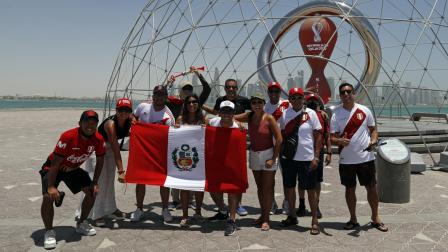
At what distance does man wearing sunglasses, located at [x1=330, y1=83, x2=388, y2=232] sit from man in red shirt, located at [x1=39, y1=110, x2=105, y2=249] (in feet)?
12.4

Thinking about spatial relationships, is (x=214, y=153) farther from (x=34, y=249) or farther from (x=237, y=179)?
(x=34, y=249)

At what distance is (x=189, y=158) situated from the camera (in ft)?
20.1

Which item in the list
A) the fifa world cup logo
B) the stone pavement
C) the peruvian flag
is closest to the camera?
the stone pavement

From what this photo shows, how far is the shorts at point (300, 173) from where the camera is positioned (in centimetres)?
561

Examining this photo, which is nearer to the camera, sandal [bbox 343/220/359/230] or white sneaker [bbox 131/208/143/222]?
sandal [bbox 343/220/359/230]

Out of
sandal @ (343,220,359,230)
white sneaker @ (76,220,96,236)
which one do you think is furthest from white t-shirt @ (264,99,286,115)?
white sneaker @ (76,220,96,236)

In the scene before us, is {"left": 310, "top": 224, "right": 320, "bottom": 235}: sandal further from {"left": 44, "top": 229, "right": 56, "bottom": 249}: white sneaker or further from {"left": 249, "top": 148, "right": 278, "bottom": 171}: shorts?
{"left": 44, "top": 229, "right": 56, "bottom": 249}: white sneaker

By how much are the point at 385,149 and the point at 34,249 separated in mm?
6895

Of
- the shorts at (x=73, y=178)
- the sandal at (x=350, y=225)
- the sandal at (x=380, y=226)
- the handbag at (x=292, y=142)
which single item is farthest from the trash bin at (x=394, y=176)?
the shorts at (x=73, y=178)

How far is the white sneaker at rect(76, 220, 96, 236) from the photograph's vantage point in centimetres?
553

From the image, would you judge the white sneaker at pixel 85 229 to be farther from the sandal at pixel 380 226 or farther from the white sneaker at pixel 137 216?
the sandal at pixel 380 226

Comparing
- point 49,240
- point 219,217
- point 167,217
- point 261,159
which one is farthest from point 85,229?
point 261,159

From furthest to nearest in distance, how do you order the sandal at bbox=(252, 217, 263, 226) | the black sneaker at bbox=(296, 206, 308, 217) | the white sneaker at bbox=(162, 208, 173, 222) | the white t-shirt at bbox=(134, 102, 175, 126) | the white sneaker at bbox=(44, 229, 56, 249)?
1. the black sneaker at bbox=(296, 206, 308, 217)
2. the white t-shirt at bbox=(134, 102, 175, 126)
3. the white sneaker at bbox=(162, 208, 173, 222)
4. the sandal at bbox=(252, 217, 263, 226)
5. the white sneaker at bbox=(44, 229, 56, 249)

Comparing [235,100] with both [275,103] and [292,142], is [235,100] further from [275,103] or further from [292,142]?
[292,142]
